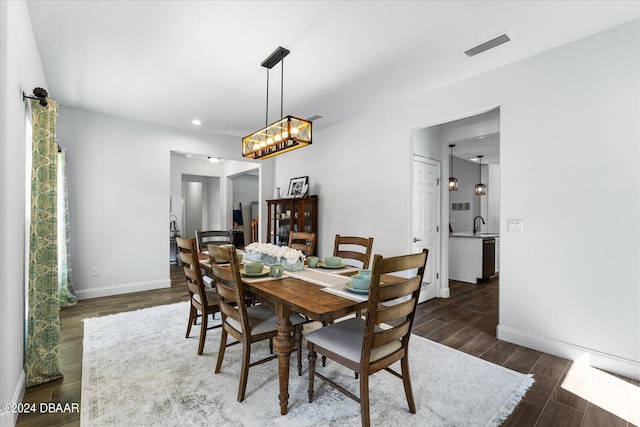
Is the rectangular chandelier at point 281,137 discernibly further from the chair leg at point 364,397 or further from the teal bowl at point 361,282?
the chair leg at point 364,397

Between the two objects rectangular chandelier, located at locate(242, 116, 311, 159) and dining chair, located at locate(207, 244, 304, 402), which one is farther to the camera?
rectangular chandelier, located at locate(242, 116, 311, 159)

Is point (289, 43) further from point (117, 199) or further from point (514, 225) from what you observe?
point (117, 199)

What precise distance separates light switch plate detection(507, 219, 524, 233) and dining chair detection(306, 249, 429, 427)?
5.62 feet

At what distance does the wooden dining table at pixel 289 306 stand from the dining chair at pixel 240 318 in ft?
0.44

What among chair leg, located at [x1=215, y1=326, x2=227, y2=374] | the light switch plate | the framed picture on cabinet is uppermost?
the framed picture on cabinet

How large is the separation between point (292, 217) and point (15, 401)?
3.69 m

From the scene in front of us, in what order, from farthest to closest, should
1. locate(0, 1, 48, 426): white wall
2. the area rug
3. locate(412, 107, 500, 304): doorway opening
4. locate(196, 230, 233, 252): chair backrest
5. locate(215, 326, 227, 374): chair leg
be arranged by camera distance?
locate(412, 107, 500, 304): doorway opening
locate(196, 230, 233, 252): chair backrest
locate(215, 326, 227, 374): chair leg
the area rug
locate(0, 1, 48, 426): white wall

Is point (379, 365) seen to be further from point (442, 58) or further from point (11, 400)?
point (442, 58)

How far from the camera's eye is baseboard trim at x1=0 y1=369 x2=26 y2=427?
148cm

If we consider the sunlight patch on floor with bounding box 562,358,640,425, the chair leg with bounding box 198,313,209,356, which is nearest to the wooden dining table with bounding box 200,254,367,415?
the chair leg with bounding box 198,313,209,356

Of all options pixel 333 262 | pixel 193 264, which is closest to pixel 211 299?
pixel 193 264

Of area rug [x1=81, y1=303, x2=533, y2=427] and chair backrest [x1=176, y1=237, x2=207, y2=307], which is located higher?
chair backrest [x1=176, y1=237, x2=207, y2=307]

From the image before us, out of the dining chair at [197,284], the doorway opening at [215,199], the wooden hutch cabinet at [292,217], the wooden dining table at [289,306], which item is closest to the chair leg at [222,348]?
the dining chair at [197,284]

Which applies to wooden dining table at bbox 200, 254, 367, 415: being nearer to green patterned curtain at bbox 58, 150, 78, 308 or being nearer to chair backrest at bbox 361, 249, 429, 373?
chair backrest at bbox 361, 249, 429, 373
